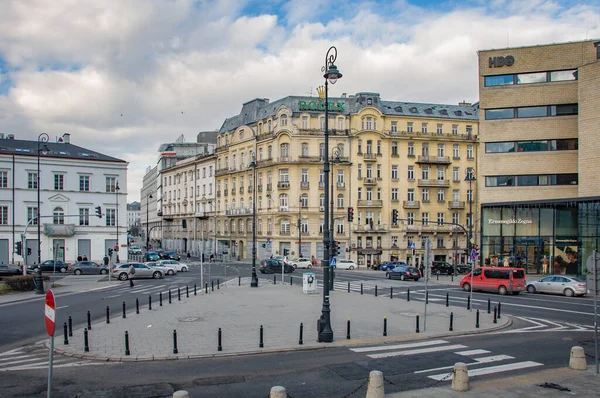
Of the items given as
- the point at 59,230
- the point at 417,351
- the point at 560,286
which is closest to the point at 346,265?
the point at 560,286

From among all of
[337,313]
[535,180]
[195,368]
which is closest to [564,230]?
[535,180]

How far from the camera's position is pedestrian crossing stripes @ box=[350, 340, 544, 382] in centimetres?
1278

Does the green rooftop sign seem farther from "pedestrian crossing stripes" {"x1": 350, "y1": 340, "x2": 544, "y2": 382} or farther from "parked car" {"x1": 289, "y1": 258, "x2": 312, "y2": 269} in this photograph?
"pedestrian crossing stripes" {"x1": 350, "y1": 340, "x2": 544, "y2": 382}

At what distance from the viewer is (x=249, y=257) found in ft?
254

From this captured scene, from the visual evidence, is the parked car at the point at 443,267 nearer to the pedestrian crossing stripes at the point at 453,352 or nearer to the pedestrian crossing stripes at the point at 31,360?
the pedestrian crossing stripes at the point at 453,352

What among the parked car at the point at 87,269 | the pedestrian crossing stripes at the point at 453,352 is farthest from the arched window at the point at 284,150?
the pedestrian crossing stripes at the point at 453,352

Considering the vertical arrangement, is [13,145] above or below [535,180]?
above

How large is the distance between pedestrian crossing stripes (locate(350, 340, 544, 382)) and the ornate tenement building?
50.2m

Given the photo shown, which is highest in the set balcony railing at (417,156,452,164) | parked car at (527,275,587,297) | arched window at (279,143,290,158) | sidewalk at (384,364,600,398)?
arched window at (279,143,290,158)

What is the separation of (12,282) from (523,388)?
104ft

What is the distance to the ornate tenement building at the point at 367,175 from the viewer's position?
2694 inches

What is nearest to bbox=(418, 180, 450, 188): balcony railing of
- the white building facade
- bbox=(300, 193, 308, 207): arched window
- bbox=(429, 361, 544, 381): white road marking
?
bbox=(300, 193, 308, 207): arched window

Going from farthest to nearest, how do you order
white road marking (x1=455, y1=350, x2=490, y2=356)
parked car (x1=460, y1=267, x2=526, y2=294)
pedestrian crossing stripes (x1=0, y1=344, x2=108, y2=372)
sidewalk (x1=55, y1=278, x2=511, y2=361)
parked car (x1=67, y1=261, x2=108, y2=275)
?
1. parked car (x1=67, y1=261, x2=108, y2=275)
2. parked car (x1=460, y1=267, x2=526, y2=294)
3. sidewalk (x1=55, y1=278, x2=511, y2=361)
4. white road marking (x1=455, y1=350, x2=490, y2=356)
5. pedestrian crossing stripes (x1=0, y1=344, x2=108, y2=372)

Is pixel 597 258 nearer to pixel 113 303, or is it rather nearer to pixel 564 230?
pixel 113 303
